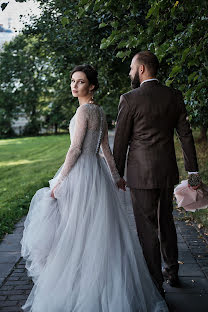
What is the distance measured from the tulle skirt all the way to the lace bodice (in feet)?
0.25

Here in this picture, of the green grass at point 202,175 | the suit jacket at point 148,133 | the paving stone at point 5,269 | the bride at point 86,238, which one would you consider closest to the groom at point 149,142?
the suit jacket at point 148,133

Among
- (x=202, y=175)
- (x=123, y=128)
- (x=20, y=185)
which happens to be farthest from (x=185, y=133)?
(x=20, y=185)

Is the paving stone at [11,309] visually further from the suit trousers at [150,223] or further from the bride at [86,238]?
the suit trousers at [150,223]

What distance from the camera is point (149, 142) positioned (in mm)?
3660

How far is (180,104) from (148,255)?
1441mm

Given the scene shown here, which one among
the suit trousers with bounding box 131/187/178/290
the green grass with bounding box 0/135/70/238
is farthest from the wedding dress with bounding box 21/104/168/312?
the green grass with bounding box 0/135/70/238

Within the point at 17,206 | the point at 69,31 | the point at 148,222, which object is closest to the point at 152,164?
the point at 148,222

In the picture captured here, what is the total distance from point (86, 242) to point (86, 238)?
38 mm

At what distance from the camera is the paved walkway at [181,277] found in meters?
3.77

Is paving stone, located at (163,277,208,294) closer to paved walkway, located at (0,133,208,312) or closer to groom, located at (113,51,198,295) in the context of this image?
paved walkway, located at (0,133,208,312)

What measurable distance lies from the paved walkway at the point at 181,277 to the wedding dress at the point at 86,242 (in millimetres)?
281

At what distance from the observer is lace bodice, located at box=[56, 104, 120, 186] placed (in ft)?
12.1

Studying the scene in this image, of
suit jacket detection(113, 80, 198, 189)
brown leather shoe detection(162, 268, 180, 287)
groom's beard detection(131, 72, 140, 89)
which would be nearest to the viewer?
suit jacket detection(113, 80, 198, 189)

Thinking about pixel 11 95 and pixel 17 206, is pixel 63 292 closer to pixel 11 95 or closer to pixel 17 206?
pixel 17 206
